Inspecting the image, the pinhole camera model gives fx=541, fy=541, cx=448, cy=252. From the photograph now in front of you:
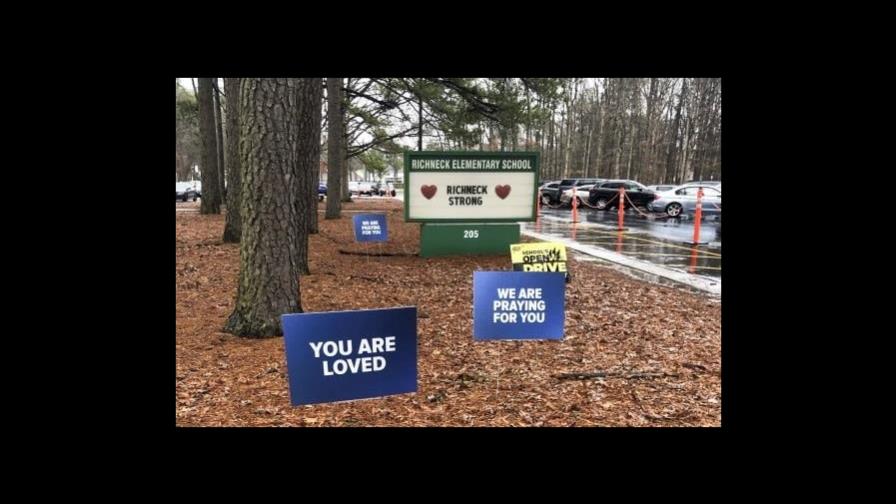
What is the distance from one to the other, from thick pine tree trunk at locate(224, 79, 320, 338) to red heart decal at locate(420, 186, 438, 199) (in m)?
5.75

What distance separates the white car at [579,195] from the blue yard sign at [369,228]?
20.1m

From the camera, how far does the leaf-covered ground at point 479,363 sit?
364cm

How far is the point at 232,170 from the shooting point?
10.6m

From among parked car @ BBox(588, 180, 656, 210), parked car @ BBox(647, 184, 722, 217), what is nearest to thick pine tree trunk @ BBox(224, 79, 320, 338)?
parked car @ BBox(647, 184, 722, 217)

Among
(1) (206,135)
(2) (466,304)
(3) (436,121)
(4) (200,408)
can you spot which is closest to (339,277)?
(2) (466,304)

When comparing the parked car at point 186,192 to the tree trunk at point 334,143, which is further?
the parked car at point 186,192

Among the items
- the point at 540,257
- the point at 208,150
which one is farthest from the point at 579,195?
the point at 540,257

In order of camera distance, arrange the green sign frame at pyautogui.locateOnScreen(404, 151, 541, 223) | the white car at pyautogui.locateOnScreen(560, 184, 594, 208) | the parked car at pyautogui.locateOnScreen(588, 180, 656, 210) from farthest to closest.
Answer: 1. the white car at pyautogui.locateOnScreen(560, 184, 594, 208)
2. the parked car at pyautogui.locateOnScreen(588, 180, 656, 210)
3. the green sign frame at pyautogui.locateOnScreen(404, 151, 541, 223)

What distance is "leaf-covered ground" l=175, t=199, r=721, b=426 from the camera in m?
3.64

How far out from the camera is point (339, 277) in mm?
8328

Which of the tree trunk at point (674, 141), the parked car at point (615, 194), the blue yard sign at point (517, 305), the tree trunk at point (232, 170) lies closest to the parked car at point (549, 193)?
the parked car at point (615, 194)

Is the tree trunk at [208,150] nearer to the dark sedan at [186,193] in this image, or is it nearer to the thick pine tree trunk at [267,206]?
the thick pine tree trunk at [267,206]

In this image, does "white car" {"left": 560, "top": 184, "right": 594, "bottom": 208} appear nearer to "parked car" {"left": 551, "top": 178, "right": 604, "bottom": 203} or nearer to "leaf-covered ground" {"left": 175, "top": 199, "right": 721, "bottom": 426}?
"parked car" {"left": 551, "top": 178, "right": 604, "bottom": 203}

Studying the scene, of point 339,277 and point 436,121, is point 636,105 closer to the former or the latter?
point 436,121
